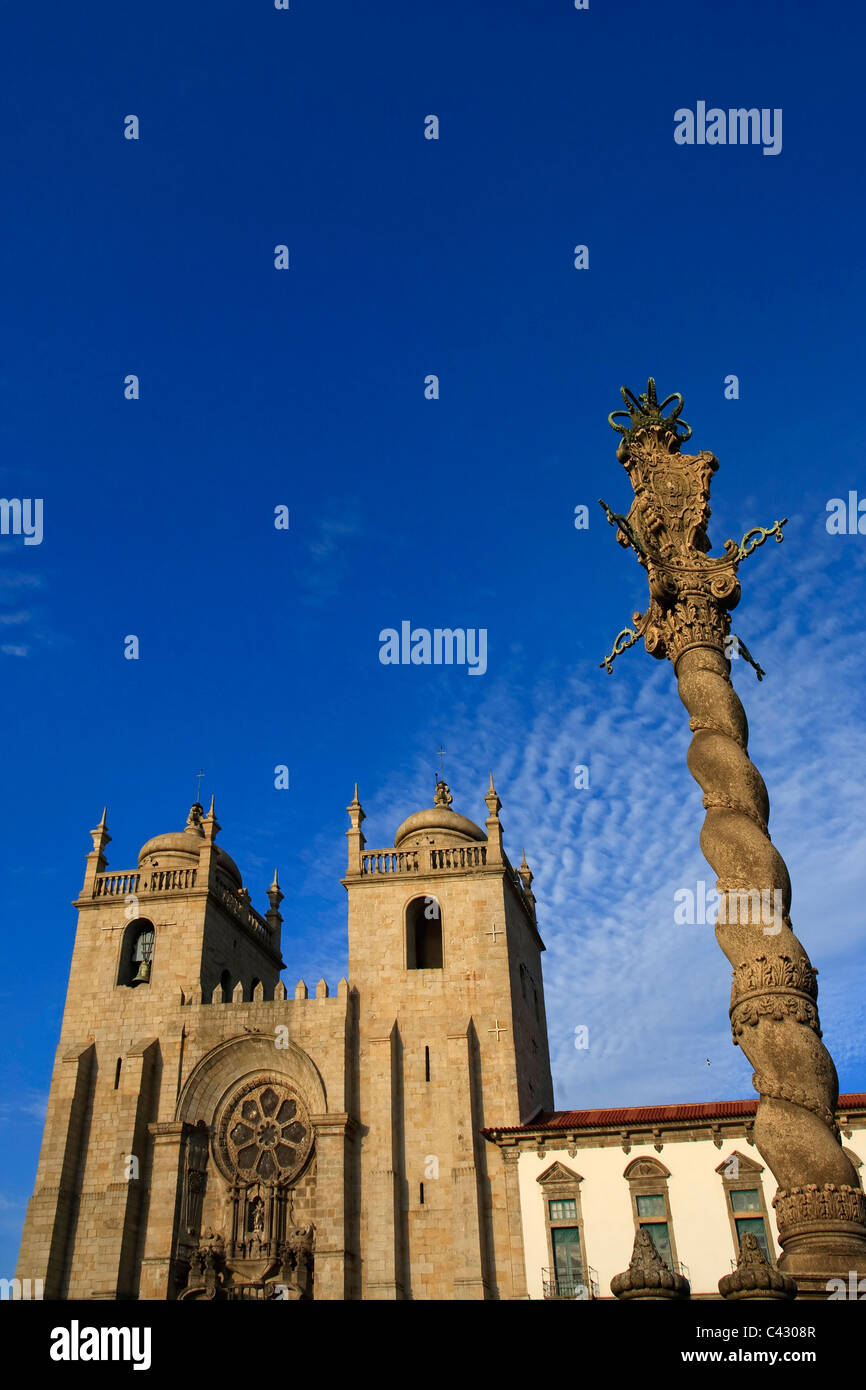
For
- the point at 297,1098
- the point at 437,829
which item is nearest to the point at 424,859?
the point at 437,829

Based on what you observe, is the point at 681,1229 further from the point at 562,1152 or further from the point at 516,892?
the point at 516,892

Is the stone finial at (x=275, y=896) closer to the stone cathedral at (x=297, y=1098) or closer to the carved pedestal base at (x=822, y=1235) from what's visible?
the stone cathedral at (x=297, y=1098)

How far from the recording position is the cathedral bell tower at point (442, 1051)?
31.0 m

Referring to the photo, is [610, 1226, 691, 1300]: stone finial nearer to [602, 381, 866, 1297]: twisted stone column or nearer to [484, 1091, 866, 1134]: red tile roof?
[602, 381, 866, 1297]: twisted stone column

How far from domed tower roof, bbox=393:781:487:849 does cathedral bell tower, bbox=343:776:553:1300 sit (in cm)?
7

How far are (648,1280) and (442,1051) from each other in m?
23.4

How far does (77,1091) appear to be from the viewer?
116ft

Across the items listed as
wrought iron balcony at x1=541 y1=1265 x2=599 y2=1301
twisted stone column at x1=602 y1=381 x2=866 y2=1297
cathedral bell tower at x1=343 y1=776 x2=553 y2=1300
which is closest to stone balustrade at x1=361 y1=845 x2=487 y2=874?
cathedral bell tower at x1=343 y1=776 x2=553 y2=1300

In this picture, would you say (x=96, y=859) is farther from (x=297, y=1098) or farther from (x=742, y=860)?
(x=742, y=860)

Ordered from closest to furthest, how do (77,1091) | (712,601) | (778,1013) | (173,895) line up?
(778,1013)
(712,601)
(77,1091)
(173,895)

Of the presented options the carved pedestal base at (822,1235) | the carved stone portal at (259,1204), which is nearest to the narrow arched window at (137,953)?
the carved stone portal at (259,1204)

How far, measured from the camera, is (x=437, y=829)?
41.2m

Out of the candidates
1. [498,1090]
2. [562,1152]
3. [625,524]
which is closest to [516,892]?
[498,1090]

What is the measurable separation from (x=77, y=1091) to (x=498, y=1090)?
14.4m
